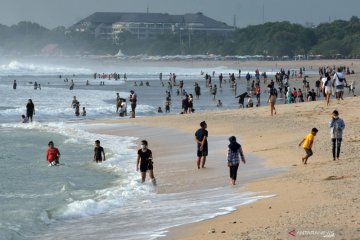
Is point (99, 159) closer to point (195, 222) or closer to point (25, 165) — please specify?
point (25, 165)

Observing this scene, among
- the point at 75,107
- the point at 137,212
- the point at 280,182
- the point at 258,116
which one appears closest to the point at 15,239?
the point at 137,212

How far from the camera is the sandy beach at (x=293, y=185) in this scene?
36.4 feet

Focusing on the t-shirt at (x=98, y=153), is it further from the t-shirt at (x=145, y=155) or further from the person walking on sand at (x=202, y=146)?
the t-shirt at (x=145, y=155)

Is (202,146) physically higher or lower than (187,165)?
higher

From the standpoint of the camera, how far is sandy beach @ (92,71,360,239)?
11.1 m

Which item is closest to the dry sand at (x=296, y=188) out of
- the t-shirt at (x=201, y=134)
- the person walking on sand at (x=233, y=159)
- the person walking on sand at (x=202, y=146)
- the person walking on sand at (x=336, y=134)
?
the person walking on sand at (x=336, y=134)

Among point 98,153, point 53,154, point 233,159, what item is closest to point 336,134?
point 233,159

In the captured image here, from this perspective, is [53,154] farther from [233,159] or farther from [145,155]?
[233,159]

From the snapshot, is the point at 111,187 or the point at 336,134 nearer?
the point at 111,187

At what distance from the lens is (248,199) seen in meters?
14.1

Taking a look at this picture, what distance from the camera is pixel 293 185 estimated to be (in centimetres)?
1479

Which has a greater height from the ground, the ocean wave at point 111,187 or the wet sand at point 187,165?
the wet sand at point 187,165

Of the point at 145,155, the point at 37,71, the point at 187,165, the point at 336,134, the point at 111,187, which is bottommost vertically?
the point at 37,71

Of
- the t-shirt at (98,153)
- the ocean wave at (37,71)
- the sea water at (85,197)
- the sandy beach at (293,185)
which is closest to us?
the sandy beach at (293,185)
